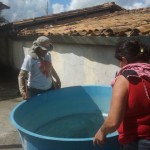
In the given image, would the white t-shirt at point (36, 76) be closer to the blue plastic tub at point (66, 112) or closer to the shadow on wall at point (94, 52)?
the blue plastic tub at point (66, 112)

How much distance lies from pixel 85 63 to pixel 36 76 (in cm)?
312

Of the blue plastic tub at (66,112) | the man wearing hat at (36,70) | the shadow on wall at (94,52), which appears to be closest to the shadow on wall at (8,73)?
the shadow on wall at (94,52)

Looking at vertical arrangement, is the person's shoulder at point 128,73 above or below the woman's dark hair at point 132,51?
below

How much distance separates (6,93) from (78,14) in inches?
281

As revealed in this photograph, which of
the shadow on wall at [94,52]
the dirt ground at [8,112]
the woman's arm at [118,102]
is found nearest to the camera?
the woman's arm at [118,102]

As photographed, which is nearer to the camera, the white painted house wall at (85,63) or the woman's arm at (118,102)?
the woman's arm at (118,102)

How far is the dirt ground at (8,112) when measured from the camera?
6243mm

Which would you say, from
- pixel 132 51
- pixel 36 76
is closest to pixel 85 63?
pixel 36 76

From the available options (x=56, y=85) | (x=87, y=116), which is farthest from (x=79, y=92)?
(x=56, y=85)

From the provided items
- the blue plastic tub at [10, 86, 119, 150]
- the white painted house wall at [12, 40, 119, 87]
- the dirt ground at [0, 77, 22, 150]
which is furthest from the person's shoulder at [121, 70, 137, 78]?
the white painted house wall at [12, 40, 119, 87]

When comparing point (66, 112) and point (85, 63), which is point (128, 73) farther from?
point (85, 63)

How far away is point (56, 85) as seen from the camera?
5609mm

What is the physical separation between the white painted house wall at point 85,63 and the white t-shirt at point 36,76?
1830 mm

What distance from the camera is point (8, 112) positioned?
29.0ft
